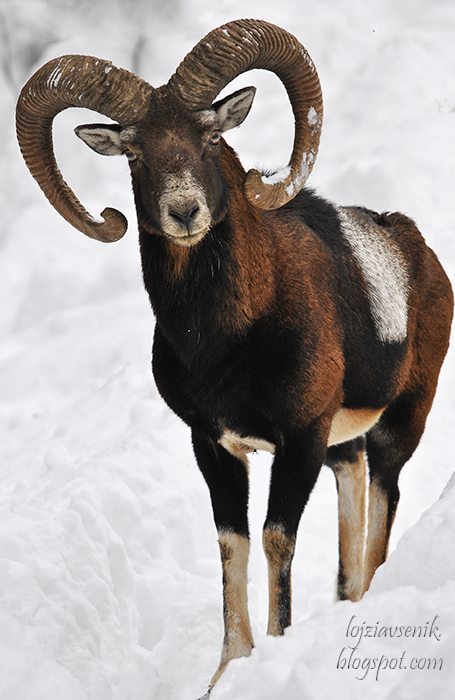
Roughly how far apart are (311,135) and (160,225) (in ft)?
4.18

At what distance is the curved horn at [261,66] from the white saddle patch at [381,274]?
1142 millimetres

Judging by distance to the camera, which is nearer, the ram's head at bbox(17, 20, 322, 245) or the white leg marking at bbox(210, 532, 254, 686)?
the ram's head at bbox(17, 20, 322, 245)

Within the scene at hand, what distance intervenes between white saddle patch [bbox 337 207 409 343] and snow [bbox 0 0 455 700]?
Result: 1.94 m

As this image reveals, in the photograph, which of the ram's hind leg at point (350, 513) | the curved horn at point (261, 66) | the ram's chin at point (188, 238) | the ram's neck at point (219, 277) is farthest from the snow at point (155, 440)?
the curved horn at point (261, 66)

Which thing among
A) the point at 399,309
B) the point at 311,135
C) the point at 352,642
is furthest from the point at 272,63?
the point at 352,642

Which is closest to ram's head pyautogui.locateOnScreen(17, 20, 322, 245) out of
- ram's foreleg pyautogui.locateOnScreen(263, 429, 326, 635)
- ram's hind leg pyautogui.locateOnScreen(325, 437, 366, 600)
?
ram's foreleg pyautogui.locateOnScreen(263, 429, 326, 635)

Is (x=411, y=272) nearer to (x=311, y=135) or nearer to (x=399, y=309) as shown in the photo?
(x=399, y=309)

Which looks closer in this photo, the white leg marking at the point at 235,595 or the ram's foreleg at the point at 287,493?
the ram's foreleg at the point at 287,493

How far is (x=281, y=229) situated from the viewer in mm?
5309

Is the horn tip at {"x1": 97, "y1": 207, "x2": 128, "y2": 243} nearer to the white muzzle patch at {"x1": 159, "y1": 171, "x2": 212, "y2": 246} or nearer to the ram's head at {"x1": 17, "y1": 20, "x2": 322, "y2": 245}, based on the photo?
the ram's head at {"x1": 17, "y1": 20, "x2": 322, "y2": 245}

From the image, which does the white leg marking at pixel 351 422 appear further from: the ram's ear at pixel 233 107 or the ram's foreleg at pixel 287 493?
the ram's ear at pixel 233 107

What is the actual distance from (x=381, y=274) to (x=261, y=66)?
194 cm

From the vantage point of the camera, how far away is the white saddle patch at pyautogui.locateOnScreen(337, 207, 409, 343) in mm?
5875

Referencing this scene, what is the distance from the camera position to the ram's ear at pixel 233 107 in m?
4.86
